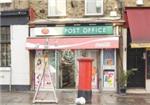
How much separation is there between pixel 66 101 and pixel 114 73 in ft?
13.5

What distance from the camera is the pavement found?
58.6ft

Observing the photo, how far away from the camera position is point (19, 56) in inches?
874

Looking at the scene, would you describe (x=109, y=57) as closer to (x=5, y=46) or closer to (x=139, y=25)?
(x=139, y=25)

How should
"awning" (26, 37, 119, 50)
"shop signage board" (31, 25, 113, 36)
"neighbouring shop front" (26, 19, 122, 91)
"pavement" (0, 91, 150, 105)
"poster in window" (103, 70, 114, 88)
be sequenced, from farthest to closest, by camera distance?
1. "poster in window" (103, 70, 114, 88)
2. "shop signage board" (31, 25, 113, 36)
3. "neighbouring shop front" (26, 19, 122, 91)
4. "awning" (26, 37, 119, 50)
5. "pavement" (0, 91, 150, 105)

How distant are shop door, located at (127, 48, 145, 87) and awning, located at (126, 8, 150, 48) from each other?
4.82 feet

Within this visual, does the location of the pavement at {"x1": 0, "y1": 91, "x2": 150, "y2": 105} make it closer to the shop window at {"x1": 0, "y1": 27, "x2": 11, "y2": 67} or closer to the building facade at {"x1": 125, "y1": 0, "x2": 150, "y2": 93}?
the building facade at {"x1": 125, "y1": 0, "x2": 150, "y2": 93}

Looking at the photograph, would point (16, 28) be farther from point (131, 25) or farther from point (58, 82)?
point (131, 25)

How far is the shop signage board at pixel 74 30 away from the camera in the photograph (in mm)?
21344

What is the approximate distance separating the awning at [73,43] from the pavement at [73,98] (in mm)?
2070

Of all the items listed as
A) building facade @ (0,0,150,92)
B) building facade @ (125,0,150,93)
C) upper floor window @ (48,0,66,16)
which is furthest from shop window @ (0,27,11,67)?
building facade @ (125,0,150,93)

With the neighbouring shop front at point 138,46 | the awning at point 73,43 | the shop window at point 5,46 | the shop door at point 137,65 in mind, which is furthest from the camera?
the shop window at point 5,46

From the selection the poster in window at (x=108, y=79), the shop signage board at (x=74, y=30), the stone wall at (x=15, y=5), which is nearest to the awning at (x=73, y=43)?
the shop signage board at (x=74, y=30)

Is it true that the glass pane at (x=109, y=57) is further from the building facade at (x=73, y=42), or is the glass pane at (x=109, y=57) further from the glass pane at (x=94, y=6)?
Result: the glass pane at (x=94, y=6)

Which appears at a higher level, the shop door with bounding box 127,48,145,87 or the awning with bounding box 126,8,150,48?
the awning with bounding box 126,8,150,48
